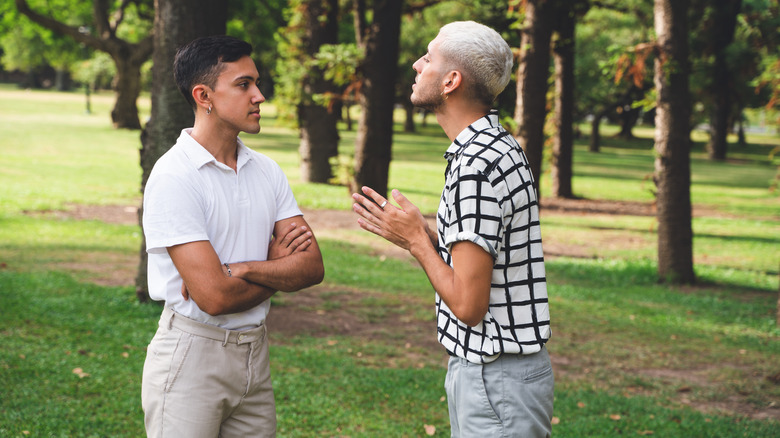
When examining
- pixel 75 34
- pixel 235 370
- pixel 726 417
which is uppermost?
pixel 75 34

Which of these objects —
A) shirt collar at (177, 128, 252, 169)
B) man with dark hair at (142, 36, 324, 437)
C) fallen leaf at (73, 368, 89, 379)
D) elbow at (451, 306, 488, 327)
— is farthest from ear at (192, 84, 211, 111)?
fallen leaf at (73, 368, 89, 379)

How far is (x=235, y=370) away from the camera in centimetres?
293

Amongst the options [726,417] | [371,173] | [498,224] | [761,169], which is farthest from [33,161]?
[761,169]

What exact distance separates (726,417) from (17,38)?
77.5 meters

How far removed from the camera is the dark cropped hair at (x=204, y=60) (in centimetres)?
302

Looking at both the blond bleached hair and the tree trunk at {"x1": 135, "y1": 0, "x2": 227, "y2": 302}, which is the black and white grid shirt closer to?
the blond bleached hair

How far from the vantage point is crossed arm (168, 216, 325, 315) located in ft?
9.12

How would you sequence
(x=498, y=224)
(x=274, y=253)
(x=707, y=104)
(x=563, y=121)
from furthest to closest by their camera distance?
(x=707, y=104), (x=563, y=121), (x=274, y=253), (x=498, y=224)

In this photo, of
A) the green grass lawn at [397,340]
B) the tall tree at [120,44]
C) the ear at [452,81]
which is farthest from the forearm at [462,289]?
the tall tree at [120,44]

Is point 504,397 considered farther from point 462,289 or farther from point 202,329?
point 202,329

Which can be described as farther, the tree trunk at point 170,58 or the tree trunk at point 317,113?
the tree trunk at point 317,113

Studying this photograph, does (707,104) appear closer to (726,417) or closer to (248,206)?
(726,417)

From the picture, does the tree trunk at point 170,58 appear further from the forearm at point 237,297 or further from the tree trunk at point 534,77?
the tree trunk at point 534,77

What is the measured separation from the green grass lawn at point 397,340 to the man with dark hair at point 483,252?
2.77 m
